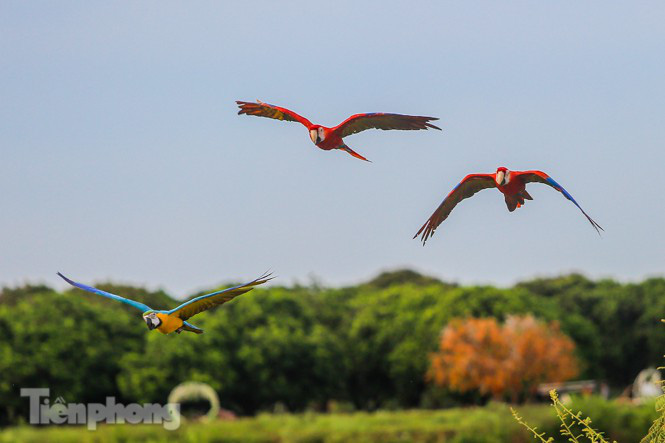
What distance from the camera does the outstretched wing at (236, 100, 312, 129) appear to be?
810 cm

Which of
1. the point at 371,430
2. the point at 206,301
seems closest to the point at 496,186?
the point at 206,301

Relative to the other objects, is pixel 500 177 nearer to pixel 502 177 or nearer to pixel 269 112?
pixel 502 177

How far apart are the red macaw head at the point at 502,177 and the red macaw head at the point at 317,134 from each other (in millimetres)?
1125

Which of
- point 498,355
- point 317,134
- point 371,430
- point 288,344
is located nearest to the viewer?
point 317,134

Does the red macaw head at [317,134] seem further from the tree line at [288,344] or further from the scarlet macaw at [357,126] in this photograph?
the tree line at [288,344]

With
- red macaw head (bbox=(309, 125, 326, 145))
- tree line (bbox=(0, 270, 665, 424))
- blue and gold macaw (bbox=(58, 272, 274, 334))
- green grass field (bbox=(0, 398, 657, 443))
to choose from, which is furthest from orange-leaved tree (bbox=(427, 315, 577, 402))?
blue and gold macaw (bbox=(58, 272, 274, 334))

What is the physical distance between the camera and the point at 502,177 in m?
7.54

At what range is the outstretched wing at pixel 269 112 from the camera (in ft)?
26.6

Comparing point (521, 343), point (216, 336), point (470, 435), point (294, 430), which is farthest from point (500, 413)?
point (521, 343)

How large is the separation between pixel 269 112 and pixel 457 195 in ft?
4.60

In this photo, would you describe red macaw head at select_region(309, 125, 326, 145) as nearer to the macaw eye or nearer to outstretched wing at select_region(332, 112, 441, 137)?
outstretched wing at select_region(332, 112, 441, 137)

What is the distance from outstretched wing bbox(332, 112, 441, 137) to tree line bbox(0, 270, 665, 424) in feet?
119

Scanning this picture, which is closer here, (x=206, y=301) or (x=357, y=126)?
(x=206, y=301)

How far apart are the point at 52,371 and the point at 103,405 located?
2.55 m
